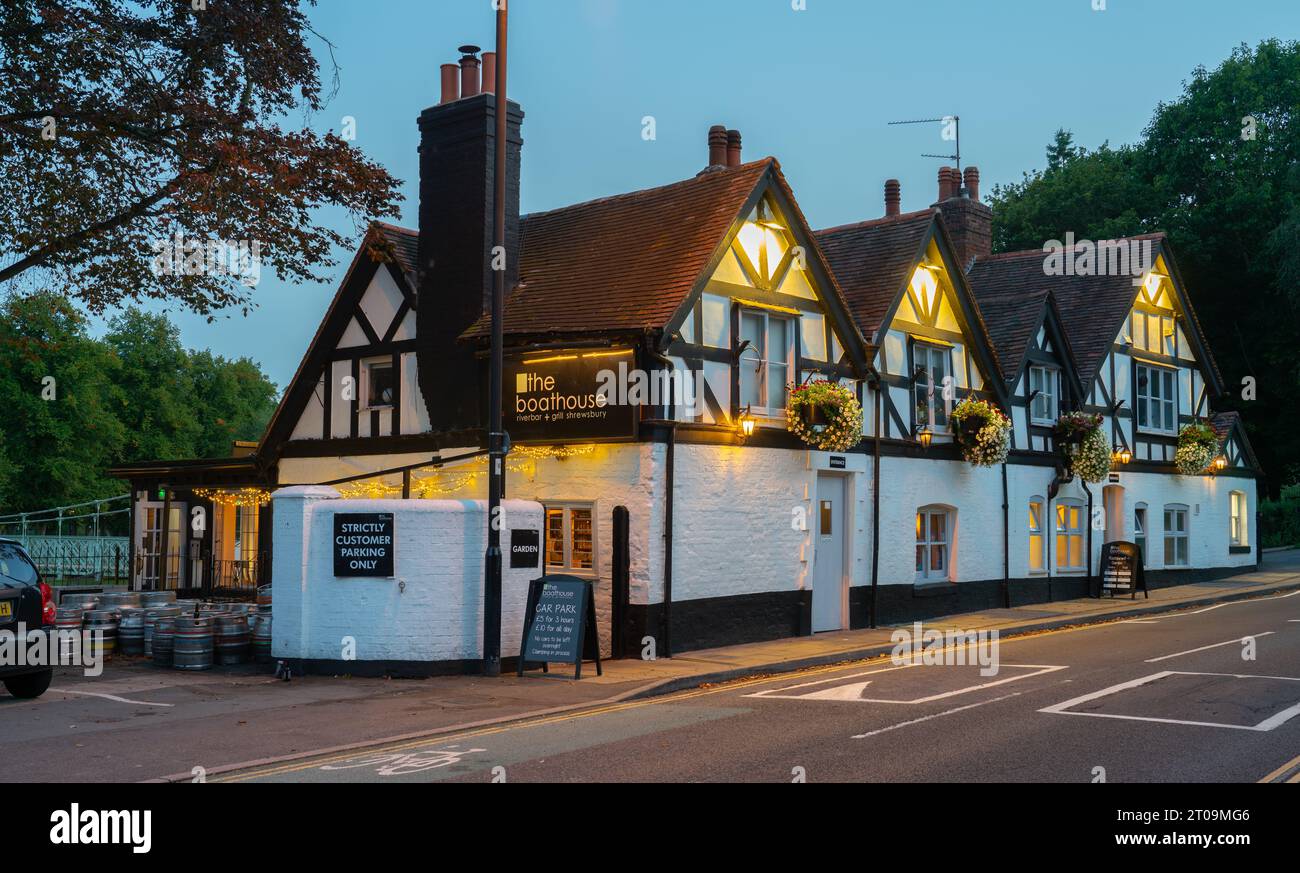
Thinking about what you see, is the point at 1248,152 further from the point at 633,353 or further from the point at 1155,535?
the point at 633,353

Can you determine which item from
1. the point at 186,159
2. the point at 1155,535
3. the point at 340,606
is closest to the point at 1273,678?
the point at 340,606

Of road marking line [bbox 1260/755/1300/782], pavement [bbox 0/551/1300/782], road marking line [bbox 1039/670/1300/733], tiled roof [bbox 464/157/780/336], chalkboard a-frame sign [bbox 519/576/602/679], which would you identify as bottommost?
pavement [bbox 0/551/1300/782]

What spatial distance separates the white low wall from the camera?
14.4 m

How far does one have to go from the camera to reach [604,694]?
13.2 m

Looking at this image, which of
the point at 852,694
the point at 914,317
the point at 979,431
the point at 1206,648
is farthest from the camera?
the point at 979,431

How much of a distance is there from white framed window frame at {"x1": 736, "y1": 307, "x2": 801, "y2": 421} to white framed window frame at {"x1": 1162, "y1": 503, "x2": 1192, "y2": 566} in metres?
16.8

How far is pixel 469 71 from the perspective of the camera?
1930 centimetres

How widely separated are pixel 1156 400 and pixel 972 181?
7789 millimetres

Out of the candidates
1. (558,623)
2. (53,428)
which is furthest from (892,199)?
(53,428)

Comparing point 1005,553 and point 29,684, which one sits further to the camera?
point 1005,553

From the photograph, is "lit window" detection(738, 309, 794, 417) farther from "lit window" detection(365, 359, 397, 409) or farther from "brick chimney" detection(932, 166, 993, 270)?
"brick chimney" detection(932, 166, 993, 270)

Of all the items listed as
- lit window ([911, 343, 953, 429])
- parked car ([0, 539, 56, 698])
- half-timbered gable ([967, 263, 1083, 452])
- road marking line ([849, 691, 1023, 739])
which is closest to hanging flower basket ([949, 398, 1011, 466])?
lit window ([911, 343, 953, 429])

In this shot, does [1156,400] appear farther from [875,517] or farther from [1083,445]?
[875,517]

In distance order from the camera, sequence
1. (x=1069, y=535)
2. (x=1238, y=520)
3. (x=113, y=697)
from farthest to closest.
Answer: (x=1238, y=520) < (x=1069, y=535) < (x=113, y=697)
